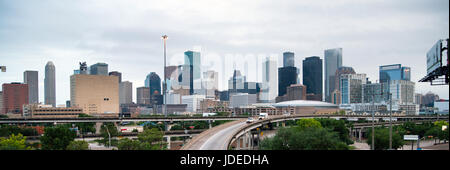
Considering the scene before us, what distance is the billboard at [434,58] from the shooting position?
2017 centimetres

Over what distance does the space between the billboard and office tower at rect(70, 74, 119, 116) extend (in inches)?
7259

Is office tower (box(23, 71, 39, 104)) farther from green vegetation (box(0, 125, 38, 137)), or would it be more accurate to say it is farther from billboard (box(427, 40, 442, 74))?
billboard (box(427, 40, 442, 74))

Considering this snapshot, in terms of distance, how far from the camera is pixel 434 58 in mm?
21656

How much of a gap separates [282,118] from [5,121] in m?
64.9

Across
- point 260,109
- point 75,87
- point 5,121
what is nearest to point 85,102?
point 75,87

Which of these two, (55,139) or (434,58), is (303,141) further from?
(55,139)

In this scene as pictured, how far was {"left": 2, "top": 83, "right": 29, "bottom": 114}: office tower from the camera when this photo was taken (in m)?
169

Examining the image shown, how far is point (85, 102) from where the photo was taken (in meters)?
190

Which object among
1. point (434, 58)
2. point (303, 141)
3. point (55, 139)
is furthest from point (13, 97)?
point (434, 58)

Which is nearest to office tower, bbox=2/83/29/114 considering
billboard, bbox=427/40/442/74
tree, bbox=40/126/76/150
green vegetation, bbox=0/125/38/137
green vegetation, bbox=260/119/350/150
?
green vegetation, bbox=0/125/38/137

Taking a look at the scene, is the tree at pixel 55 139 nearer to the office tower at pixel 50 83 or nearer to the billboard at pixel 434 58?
the billboard at pixel 434 58

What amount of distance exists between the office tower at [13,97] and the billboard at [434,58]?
183779 millimetres

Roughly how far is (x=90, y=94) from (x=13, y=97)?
3767 cm
